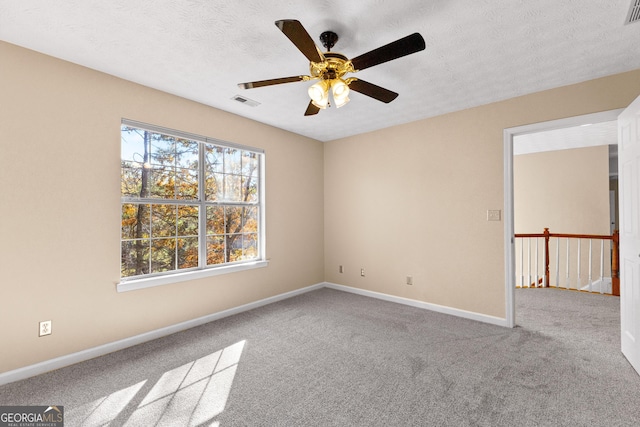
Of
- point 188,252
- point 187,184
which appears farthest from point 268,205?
point 188,252

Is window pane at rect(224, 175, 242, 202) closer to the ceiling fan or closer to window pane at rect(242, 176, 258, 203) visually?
window pane at rect(242, 176, 258, 203)

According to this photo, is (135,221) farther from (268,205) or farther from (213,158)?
(268,205)

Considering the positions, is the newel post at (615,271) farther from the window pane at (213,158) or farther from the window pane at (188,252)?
the window pane at (188,252)

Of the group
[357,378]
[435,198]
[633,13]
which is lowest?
[357,378]

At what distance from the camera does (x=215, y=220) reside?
12.0 feet

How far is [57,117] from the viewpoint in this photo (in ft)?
8.04

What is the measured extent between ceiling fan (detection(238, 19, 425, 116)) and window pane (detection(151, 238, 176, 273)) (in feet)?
6.65

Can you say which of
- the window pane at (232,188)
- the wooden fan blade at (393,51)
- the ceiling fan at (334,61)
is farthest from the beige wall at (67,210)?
the wooden fan blade at (393,51)

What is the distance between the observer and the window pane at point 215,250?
11.8 feet

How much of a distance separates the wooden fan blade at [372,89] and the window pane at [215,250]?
2506mm

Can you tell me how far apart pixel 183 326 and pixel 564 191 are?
7.67 m

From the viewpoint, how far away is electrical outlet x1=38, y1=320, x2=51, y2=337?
2.35m

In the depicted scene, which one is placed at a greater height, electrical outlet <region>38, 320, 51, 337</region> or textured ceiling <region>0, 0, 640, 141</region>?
textured ceiling <region>0, 0, 640, 141</region>

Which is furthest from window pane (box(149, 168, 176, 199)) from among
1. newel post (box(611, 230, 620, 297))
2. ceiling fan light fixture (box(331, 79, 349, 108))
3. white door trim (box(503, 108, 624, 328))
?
newel post (box(611, 230, 620, 297))
